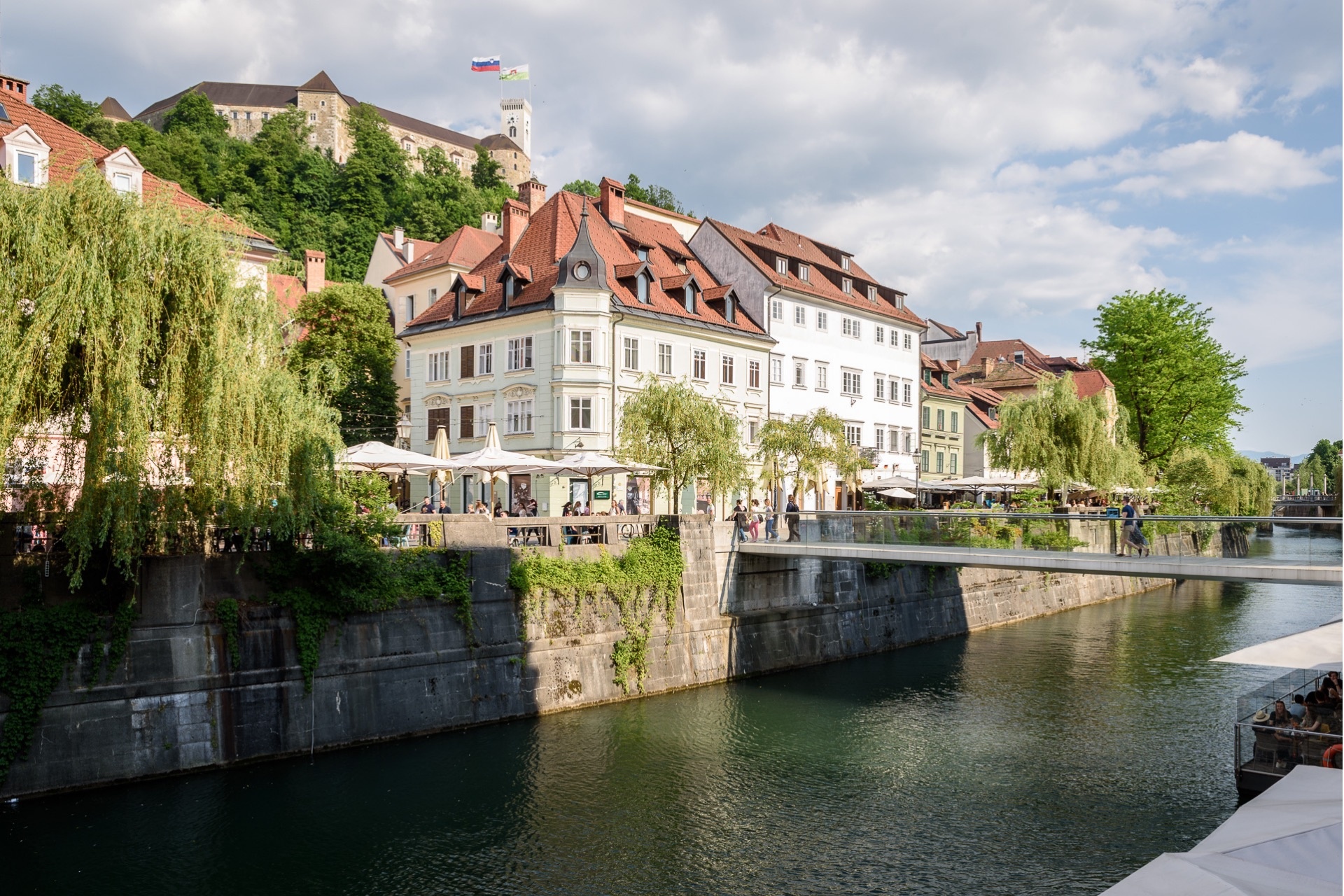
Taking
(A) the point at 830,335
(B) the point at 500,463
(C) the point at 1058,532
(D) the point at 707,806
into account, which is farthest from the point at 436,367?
(D) the point at 707,806

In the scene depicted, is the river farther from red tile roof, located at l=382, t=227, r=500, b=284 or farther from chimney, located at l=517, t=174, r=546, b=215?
red tile roof, located at l=382, t=227, r=500, b=284

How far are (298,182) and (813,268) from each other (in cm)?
5868

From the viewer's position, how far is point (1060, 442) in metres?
47.0

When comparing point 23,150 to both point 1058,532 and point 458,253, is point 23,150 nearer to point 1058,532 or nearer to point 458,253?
point 1058,532

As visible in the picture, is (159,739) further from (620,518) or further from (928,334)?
(928,334)

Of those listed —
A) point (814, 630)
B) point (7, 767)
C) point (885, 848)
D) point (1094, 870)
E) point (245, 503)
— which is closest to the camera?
point (1094, 870)

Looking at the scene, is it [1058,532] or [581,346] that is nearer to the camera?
[1058,532]

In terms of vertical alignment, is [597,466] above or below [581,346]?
below

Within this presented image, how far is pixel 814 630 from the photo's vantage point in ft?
105

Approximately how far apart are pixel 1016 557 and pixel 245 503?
1641 centimetres

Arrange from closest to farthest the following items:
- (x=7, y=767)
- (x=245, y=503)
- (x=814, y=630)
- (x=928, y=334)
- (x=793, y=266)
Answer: (x=7, y=767)
(x=245, y=503)
(x=814, y=630)
(x=793, y=266)
(x=928, y=334)

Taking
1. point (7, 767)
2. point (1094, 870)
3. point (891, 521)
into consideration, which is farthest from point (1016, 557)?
point (7, 767)

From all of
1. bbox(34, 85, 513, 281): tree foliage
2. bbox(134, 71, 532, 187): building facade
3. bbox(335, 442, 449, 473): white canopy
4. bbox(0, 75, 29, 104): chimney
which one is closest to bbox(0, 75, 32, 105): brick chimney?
bbox(0, 75, 29, 104): chimney

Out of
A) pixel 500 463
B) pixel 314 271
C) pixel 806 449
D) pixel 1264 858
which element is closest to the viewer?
pixel 1264 858
